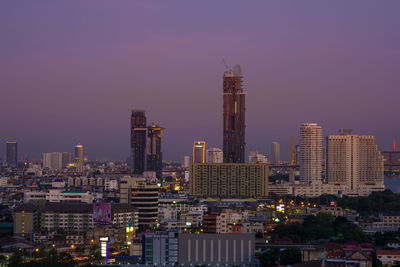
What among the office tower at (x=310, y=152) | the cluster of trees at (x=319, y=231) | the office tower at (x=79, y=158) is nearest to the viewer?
the cluster of trees at (x=319, y=231)

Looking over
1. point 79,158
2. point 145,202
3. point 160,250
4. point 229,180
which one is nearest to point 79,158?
point 79,158

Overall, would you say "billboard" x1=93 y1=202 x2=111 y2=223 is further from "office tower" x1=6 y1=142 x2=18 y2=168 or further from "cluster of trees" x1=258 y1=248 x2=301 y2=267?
"office tower" x1=6 y1=142 x2=18 y2=168

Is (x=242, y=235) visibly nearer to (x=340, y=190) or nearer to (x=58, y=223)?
(x=58, y=223)

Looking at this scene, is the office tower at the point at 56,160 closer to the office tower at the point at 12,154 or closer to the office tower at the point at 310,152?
the office tower at the point at 12,154

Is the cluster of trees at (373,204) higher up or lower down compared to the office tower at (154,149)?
lower down

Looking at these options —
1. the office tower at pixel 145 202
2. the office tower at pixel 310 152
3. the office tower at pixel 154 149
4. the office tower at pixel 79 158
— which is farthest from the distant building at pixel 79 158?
the office tower at pixel 145 202

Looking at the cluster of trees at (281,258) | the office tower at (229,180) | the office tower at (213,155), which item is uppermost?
the office tower at (213,155)
